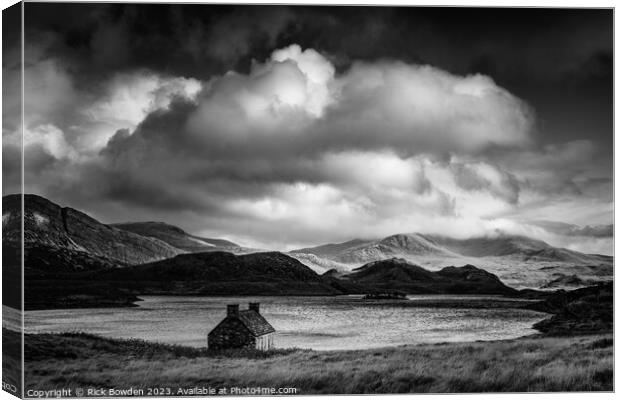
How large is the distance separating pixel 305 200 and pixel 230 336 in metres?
4.03

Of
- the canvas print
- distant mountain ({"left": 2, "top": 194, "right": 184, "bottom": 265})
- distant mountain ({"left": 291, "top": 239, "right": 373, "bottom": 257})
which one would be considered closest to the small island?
the canvas print

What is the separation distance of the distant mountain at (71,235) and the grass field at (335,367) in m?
2.26

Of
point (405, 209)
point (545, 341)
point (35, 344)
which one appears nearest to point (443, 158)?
point (405, 209)

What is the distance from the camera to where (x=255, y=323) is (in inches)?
922

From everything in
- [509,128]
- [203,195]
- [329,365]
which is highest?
[509,128]

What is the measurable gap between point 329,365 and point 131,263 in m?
5.68

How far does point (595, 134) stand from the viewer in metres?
24.8

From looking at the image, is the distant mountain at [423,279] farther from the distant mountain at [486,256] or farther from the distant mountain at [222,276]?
the distant mountain at [222,276]

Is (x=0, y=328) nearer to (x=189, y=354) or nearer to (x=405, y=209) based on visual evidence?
(x=189, y=354)

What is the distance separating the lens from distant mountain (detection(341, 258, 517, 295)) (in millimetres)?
24797

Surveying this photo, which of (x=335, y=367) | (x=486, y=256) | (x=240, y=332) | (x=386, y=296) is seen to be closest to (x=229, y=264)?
(x=240, y=332)

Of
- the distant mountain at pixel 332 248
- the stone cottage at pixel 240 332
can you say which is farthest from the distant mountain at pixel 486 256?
the stone cottage at pixel 240 332

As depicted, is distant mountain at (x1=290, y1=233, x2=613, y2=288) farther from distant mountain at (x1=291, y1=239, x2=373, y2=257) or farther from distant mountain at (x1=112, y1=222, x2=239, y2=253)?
distant mountain at (x1=112, y1=222, x2=239, y2=253)

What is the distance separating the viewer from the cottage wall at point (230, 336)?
2312cm
